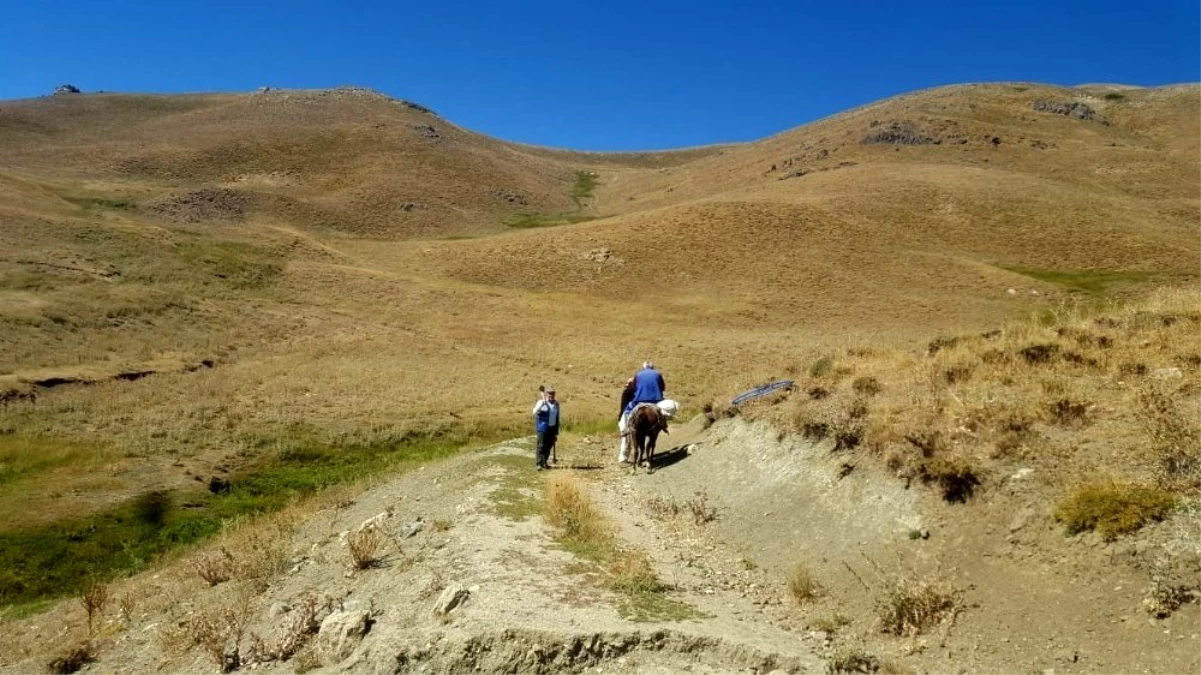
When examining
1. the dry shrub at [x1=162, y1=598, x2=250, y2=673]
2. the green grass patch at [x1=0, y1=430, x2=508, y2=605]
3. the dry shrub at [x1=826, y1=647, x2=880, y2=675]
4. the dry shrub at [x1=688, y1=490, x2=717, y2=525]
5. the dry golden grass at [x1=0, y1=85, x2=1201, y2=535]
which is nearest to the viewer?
the dry shrub at [x1=826, y1=647, x2=880, y2=675]

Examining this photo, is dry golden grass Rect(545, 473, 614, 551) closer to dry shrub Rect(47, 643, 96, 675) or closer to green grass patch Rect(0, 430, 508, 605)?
dry shrub Rect(47, 643, 96, 675)

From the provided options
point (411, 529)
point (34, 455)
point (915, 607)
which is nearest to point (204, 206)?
point (34, 455)

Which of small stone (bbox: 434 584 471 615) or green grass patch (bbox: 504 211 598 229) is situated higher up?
green grass patch (bbox: 504 211 598 229)

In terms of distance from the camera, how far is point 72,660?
34.5 ft

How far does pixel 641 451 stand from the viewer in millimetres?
17875

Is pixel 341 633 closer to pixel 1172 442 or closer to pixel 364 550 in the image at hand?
pixel 364 550

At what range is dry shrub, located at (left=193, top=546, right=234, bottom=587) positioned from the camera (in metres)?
12.6

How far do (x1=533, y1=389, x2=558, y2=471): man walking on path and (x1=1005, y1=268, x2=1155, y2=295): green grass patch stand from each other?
51488mm

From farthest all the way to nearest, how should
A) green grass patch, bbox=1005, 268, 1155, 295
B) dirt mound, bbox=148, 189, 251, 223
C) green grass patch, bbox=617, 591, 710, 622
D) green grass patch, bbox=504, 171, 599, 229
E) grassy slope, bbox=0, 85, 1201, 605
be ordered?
green grass patch, bbox=504, 171, 599, 229 < dirt mound, bbox=148, 189, 251, 223 < green grass patch, bbox=1005, 268, 1155, 295 < grassy slope, bbox=0, 85, 1201, 605 < green grass patch, bbox=617, 591, 710, 622

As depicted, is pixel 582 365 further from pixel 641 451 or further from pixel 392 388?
pixel 641 451

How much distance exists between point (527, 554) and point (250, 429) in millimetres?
18882

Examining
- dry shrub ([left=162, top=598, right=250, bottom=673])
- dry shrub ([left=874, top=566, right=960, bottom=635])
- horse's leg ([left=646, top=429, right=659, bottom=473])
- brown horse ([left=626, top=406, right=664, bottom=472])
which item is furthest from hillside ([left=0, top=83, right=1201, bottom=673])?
brown horse ([left=626, top=406, right=664, bottom=472])

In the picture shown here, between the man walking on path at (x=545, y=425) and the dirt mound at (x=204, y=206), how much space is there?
72.3m

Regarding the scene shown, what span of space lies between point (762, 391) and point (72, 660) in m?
13.4
